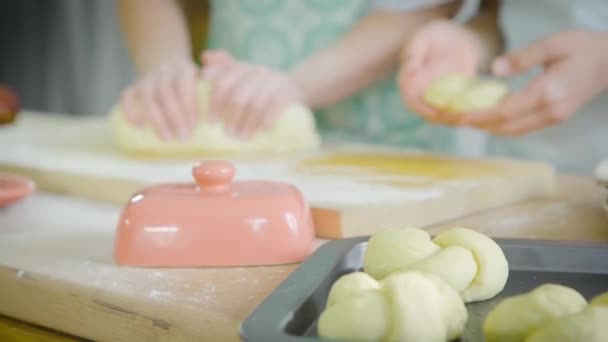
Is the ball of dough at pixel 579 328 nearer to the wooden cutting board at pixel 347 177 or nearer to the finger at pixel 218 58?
the wooden cutting board at pixel 347 177

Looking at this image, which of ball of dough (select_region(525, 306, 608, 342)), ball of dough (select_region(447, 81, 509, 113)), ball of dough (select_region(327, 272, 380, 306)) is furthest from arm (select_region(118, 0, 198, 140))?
ball of dough (select_region(525, 306, 608, 342))

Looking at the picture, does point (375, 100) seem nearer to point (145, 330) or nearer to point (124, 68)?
point (145, 330)

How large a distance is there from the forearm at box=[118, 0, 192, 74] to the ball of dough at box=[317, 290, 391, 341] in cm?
105

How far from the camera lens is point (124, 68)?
2744mm

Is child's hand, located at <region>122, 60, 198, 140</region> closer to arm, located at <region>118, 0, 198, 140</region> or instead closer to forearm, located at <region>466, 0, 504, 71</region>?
arm, located at <region>118, 0, 198, 140</region>

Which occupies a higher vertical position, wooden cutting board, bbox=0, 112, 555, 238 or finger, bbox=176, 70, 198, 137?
finger, bbox=176, 70, 198, 137

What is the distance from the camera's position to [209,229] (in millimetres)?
668

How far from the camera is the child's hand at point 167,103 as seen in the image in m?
1.22

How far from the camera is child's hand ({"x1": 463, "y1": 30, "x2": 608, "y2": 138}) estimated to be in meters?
1.07

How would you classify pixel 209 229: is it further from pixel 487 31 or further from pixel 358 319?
pixel 487 31

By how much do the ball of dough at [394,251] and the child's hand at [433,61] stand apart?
60 cm

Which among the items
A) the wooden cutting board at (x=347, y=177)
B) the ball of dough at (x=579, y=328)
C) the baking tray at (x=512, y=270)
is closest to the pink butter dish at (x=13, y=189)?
the wooden cutting board at (x=347, y=177)

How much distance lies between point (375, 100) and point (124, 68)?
149 cm

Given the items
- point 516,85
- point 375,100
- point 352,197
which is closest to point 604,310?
point 352,197
